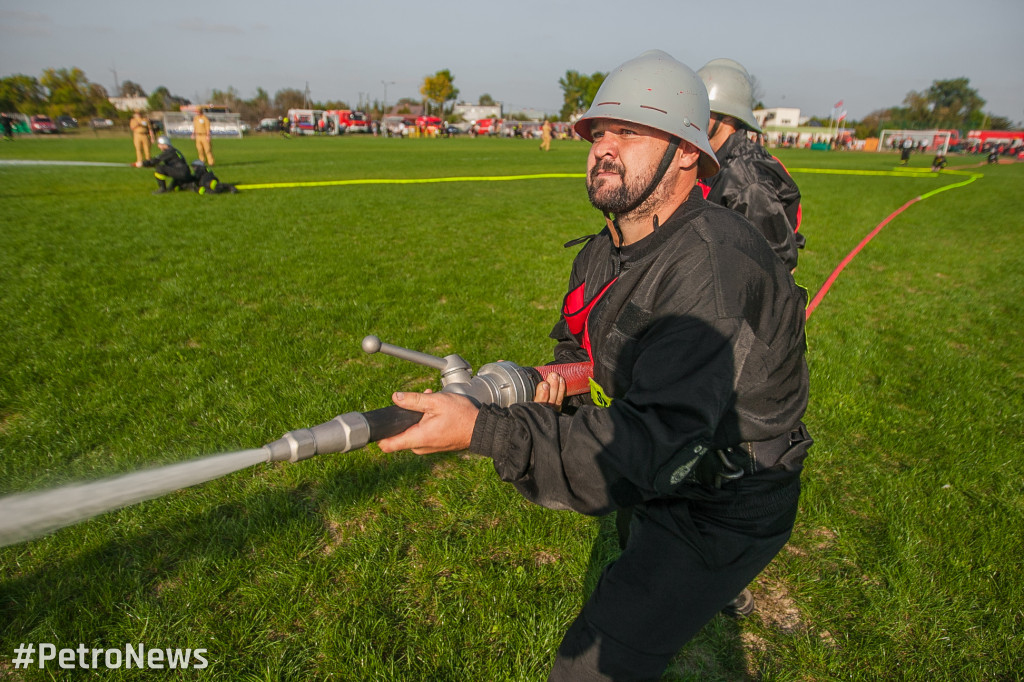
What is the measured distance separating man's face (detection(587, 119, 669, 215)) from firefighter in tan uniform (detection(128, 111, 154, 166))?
23249mm

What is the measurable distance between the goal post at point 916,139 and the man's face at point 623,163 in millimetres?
91173

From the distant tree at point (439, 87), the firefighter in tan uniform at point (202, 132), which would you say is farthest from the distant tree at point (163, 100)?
the firefighter in tan uniform at point (202, 132)

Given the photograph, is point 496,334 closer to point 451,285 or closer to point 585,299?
point 451,285

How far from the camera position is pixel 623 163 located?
210 centimetres

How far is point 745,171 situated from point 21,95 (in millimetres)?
114680

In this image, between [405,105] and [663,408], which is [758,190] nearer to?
[663,408]

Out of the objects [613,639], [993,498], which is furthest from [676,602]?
[993,498]

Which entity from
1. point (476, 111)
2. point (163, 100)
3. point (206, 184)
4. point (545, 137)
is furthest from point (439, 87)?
point (206, 184)

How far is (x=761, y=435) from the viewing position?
1.89m

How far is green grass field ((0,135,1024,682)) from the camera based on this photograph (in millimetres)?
2793

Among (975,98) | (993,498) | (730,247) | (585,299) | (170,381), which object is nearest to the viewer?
(730,247)

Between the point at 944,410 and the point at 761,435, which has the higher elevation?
the point at 761,435

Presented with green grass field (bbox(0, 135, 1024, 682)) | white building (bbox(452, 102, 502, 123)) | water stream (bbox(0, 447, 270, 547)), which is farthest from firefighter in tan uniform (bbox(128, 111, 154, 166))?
white building (bbox(452, 102, 502, 123))

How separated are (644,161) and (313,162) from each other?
25.9 meters
